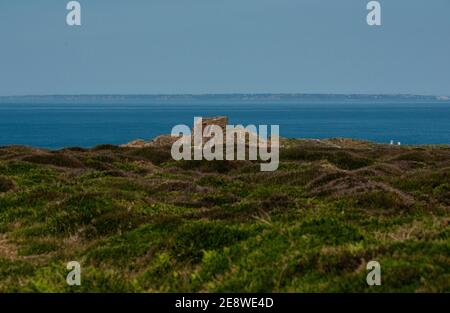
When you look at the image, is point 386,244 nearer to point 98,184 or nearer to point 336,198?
point 336,198

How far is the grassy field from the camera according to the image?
40.1 ft

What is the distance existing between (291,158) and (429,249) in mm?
34883

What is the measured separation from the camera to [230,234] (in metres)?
15.9

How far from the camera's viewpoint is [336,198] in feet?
74.6

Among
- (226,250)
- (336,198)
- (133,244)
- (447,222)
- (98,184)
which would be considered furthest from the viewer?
(98,184)

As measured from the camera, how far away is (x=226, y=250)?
14320 mm

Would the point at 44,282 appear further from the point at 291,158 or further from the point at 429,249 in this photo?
the point at 291,158

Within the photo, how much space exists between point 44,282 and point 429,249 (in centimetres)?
654

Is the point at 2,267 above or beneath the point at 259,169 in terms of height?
beneath

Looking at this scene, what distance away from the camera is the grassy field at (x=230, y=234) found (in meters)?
12.2

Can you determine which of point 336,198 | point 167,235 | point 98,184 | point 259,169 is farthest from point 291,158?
point 167,235
